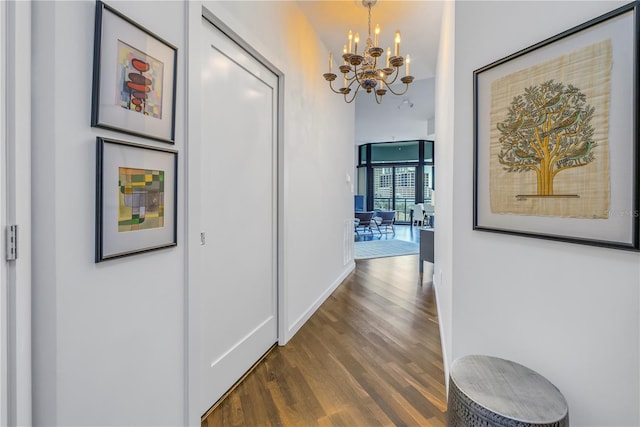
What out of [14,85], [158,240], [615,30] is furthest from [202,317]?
[615,30]

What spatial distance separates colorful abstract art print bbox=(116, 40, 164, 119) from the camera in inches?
42.9

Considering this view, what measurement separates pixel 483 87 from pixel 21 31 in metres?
1.79

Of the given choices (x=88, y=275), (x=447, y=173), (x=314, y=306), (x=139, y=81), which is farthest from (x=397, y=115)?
(x=88, y=275)

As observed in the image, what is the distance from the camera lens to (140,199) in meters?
1.18

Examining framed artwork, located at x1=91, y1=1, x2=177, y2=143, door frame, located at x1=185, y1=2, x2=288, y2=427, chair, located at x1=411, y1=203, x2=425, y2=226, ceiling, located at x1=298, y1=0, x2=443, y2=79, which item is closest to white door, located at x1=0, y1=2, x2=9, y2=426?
framed artwork, located at x1=91, y1=1, x2=177, y2=143

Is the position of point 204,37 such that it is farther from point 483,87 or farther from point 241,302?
point 241,302

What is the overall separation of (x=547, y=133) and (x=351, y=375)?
1812 millimetres

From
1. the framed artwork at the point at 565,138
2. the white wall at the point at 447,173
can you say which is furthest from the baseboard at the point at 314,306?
the framed artwork at the point at 565,138

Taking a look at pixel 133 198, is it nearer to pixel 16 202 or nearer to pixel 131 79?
pixel 16 202

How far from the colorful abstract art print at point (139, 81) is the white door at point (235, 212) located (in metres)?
0.42

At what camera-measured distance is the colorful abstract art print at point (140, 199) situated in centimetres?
111

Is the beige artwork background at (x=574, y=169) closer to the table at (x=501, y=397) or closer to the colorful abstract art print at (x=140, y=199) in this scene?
the table at (x=501, y=397)

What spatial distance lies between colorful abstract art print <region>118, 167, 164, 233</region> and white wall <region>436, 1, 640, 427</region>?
152cm

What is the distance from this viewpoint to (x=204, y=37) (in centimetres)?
165
